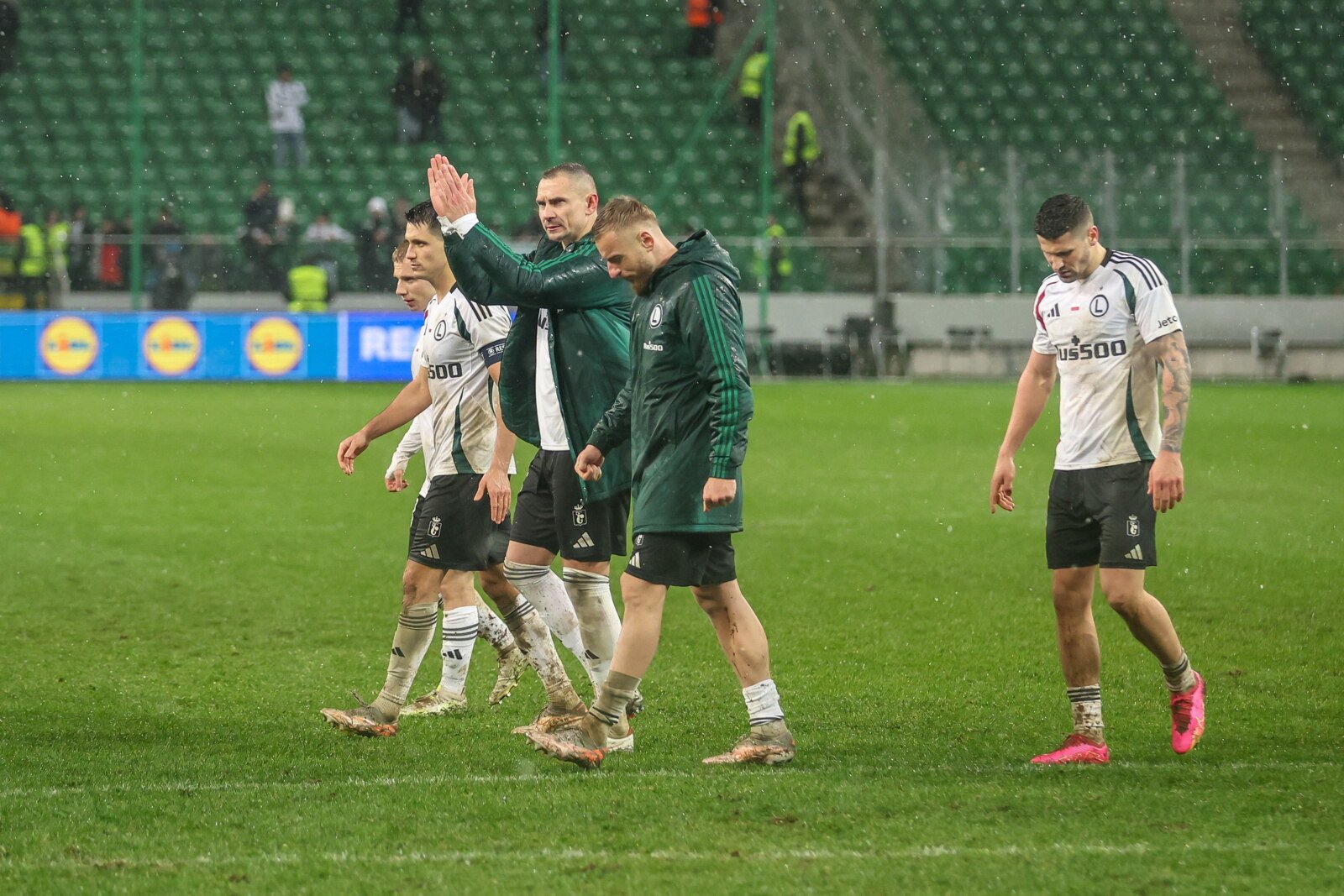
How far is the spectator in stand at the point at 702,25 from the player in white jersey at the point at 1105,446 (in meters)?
26.3

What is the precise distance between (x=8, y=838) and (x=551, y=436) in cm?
221

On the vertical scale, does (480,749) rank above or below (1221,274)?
below

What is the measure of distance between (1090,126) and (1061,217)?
26.3 meters

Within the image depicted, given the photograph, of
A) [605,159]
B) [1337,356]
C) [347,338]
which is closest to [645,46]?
[605,159]

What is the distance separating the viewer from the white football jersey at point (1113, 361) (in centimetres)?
552

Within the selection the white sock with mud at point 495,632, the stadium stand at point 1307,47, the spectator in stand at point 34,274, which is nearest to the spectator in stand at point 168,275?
the spectator in stand at point 34,274

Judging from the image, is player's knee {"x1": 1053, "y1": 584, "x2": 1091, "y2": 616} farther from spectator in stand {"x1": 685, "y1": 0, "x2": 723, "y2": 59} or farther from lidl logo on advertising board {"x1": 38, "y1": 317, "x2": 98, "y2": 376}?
spectator in stand {"x1": 685, "y1": 0, "x2": 723, "y2": 59}

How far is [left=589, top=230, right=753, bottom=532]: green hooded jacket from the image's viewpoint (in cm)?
514

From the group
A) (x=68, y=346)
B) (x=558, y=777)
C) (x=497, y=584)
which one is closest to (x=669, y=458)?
(x=558, y=777)

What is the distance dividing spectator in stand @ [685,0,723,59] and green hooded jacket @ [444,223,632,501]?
85.3 ft

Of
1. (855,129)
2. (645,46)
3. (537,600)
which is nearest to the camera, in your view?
(537,600)

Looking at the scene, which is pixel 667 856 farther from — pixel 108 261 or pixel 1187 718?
pixel 108 261

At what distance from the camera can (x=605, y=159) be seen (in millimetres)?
29516

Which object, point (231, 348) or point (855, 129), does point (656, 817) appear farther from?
point (855, 129)
